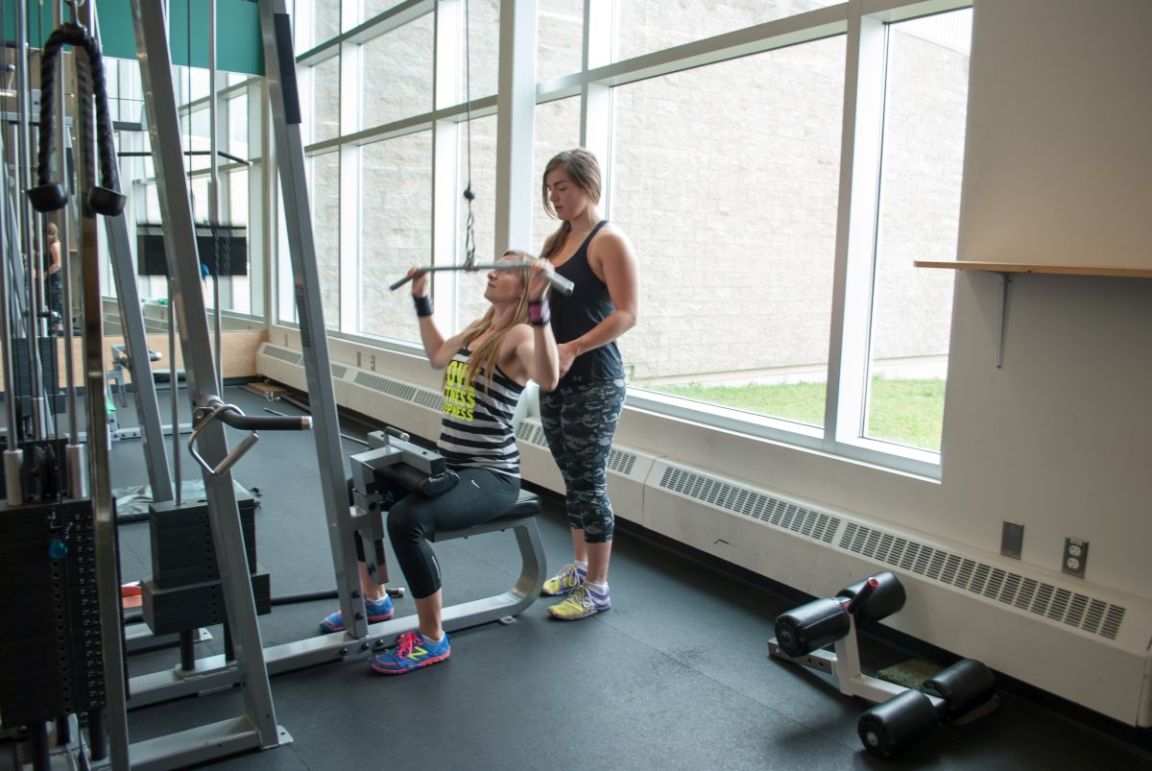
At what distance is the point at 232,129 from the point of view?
8359mm

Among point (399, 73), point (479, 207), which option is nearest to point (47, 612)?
point (479, 207)

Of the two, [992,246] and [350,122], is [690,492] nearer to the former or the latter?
[992,246]

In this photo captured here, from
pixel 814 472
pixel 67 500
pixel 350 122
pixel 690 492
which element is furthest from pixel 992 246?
pixel 350 122

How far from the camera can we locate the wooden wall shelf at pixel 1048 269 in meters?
2.10

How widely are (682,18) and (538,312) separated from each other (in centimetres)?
215

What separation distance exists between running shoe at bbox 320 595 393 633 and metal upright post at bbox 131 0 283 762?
709 millimetres

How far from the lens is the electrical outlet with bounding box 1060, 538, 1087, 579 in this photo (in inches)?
97.3

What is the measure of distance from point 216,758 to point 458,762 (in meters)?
0.57

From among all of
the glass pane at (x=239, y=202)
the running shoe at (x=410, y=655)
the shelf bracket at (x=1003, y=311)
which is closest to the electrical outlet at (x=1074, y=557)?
the shelf bracket at (x=1003, y=311)

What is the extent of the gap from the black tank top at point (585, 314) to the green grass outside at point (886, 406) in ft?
2.88

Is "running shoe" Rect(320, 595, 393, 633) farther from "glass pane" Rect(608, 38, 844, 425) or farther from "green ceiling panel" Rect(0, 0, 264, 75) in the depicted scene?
"green ceiling panel" Rect(0, 0, 264, 75)

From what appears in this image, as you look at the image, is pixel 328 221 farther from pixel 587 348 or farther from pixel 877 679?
pixel 877 679

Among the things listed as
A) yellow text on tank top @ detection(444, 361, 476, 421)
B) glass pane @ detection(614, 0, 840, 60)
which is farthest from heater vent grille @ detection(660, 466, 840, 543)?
glass pane @ detection(614, 0, 840, 60)

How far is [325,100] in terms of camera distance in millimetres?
7398
